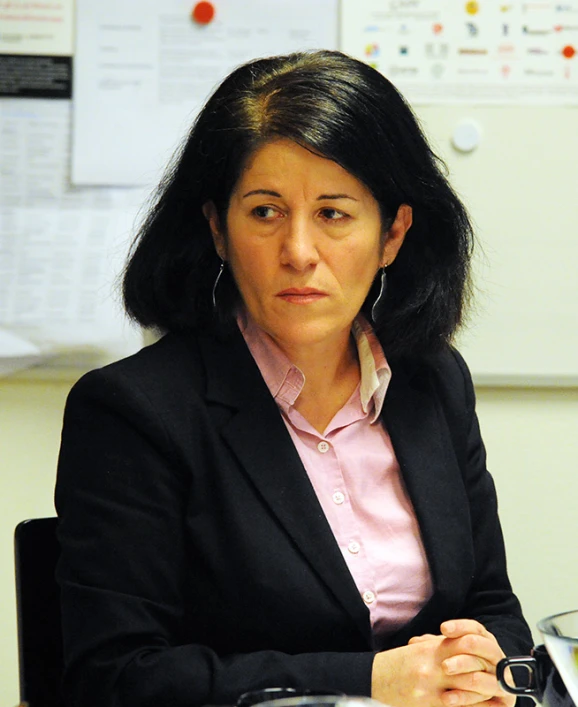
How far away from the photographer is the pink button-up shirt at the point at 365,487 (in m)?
1.46

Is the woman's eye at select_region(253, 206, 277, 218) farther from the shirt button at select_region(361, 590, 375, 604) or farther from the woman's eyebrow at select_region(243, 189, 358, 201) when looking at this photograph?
the shirt button at select_region(361, 590, 375, 604)

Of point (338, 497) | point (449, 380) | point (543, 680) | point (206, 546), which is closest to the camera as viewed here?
point (543, 680)

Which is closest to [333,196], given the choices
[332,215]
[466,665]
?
[332,215]

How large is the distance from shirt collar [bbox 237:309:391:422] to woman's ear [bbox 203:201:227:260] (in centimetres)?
11

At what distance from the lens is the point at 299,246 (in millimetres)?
1415

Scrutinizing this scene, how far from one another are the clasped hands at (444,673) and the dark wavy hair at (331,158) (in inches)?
21.7

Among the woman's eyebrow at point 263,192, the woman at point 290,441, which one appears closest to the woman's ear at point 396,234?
the woman at point 290,441

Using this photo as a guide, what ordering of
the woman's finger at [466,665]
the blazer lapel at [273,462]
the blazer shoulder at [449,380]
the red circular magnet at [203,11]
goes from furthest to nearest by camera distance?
the red circular magnet at [203,11]
the blazer shoulder at [449,380]
the blazer lapel at [273,462]
the woman's finger at [466,665]

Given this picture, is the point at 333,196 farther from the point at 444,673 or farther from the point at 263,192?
the point at 444,673

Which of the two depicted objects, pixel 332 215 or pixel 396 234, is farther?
pixel 396 234

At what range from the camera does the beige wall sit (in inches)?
91.2

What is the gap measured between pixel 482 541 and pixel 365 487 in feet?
0.83

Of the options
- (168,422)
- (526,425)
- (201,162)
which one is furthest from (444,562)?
(526,425)

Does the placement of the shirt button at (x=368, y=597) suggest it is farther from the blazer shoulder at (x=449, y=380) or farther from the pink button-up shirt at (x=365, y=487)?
the blazer shoulder at (x=449, y=380)
